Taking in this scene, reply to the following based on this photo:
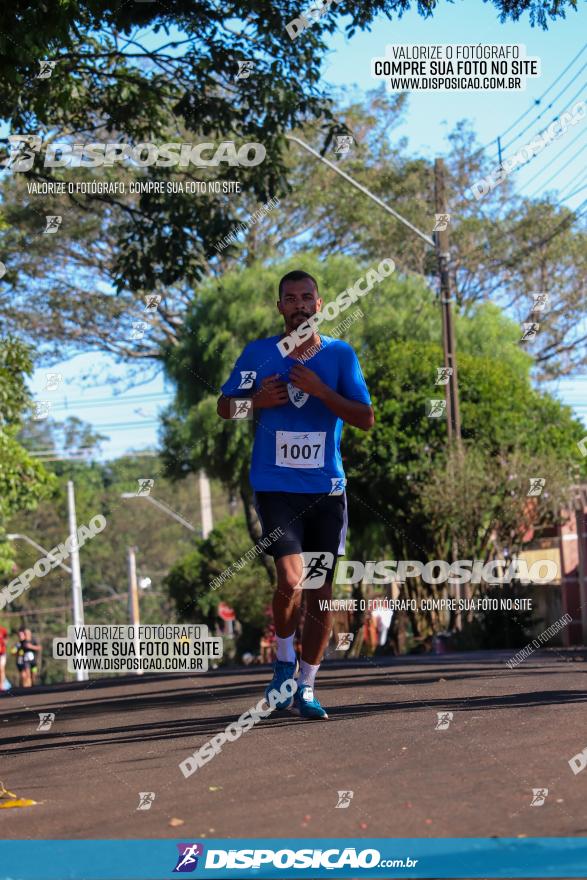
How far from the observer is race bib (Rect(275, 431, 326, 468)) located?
21.7 ft

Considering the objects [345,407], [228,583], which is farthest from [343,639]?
[228,583]

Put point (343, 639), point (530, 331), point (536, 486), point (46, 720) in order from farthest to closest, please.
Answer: point (530, 331)
point (536, 486)
point (343, 639)
point (46, 720)

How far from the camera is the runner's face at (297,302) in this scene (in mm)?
6539

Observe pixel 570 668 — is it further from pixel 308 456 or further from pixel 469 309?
pixel 469 309

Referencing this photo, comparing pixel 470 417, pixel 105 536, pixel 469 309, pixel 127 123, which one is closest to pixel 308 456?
pixel 127 123

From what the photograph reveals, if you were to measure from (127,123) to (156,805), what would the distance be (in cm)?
1090

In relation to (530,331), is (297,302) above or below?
below

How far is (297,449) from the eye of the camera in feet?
21.7

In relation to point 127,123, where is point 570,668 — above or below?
below

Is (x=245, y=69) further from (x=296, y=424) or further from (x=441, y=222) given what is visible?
(x=441, y=222)

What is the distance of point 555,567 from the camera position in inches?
1124

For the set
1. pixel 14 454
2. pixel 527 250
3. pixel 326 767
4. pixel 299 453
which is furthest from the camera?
pixel 527 250

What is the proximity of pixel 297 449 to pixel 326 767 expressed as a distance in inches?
75.6

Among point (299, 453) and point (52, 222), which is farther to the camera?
point (52, 222)
